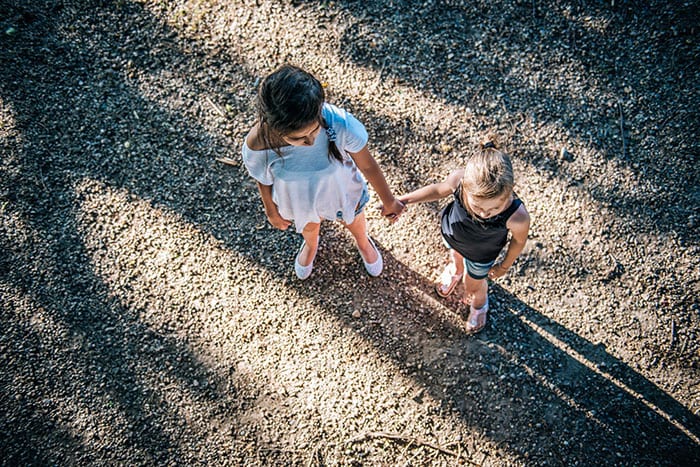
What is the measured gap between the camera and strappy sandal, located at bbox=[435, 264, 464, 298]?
3139 millimetres

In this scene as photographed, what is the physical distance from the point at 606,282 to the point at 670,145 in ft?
3.92

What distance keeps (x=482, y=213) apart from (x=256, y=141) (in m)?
1.12

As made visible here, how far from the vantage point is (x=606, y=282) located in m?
3.11

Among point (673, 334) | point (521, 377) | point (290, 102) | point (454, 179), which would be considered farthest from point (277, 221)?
point (673, 334)

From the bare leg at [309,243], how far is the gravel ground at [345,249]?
0.19 metres

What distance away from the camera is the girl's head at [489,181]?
6.40 feet

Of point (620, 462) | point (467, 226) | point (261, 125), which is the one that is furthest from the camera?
point (620, 462)

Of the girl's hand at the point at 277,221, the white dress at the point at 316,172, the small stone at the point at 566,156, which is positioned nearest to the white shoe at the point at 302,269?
the girl's hand at the point at 277,221

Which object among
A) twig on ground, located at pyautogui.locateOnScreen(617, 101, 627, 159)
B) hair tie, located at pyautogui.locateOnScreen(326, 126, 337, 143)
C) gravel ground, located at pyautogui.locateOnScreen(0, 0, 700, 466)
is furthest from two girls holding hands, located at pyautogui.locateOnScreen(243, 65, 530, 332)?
twig on ground, located at pyautogui.locateOnScreen(617, 101, 627, 159)

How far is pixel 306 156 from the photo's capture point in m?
2.12

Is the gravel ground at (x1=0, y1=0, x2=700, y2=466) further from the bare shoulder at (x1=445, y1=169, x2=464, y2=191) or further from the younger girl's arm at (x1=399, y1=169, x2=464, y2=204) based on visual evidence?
the bare shoulder at (x1=445, y1=169, x2=464, y2=191)

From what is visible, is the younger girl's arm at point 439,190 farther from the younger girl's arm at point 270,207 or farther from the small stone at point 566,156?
the small stone at point 566,156

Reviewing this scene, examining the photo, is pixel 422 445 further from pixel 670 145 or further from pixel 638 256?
pixel 670 145

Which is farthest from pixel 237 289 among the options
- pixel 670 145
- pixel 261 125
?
pixel 670 145
